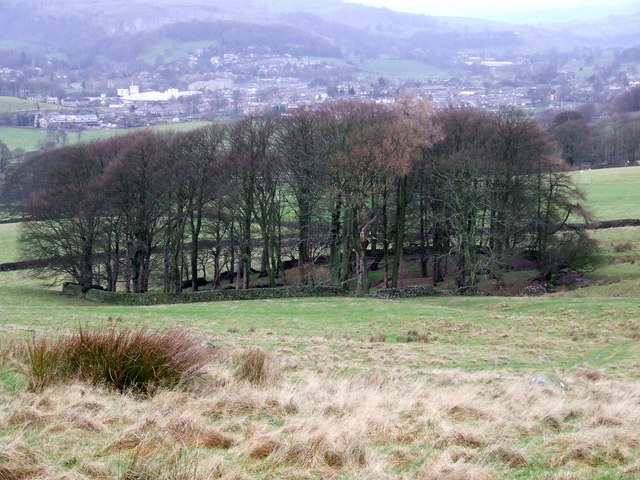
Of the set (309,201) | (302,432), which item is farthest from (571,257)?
(302,432)

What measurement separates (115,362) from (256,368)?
248 cm

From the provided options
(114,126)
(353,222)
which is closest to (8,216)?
(353,222)

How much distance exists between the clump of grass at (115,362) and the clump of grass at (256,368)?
101cm

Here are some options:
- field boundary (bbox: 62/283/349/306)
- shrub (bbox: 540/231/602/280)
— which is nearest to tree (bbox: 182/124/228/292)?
field boundary (bbox: 62/283/349/306)

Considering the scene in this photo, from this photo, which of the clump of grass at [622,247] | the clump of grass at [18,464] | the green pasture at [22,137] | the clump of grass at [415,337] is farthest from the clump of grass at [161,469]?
the green pasture at [22,137]

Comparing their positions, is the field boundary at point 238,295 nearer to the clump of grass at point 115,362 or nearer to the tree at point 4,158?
the clump of grass at point 115,362

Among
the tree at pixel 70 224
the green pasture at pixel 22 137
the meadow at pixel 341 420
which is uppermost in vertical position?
the green pasture at pixel 22 137

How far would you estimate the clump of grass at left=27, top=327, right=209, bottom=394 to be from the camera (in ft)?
35.9

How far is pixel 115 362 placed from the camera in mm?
11156

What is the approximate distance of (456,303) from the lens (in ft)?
116

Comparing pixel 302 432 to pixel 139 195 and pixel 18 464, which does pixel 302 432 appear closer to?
pixel 18 464

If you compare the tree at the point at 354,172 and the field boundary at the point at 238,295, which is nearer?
the tree at the point at 354,172

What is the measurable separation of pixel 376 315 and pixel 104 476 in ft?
75.4

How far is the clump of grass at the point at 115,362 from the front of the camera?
35.9ft
